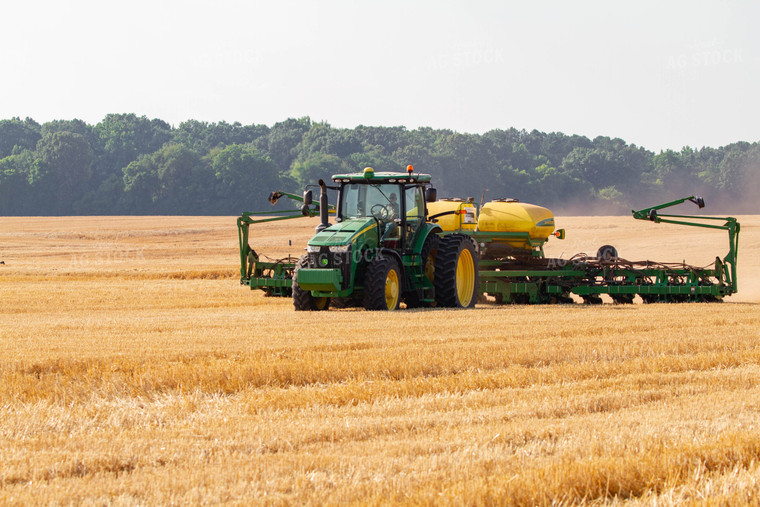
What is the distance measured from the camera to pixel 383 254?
14773 mm

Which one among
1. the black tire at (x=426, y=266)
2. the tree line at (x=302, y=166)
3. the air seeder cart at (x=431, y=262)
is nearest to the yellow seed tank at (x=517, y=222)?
the air seeder cart at (x=431, y=262)

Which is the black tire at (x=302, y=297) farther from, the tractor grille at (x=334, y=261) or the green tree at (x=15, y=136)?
the green tree at (x=15, y=136)

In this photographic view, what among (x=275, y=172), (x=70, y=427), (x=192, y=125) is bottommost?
(x=70, y=427)

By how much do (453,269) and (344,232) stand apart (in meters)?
1.96

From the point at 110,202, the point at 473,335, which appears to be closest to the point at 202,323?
the point at 473,335

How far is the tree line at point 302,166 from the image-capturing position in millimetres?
79062

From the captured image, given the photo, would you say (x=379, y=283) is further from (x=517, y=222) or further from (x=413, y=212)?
(x=517, y=222)

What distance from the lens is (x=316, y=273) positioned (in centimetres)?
1404

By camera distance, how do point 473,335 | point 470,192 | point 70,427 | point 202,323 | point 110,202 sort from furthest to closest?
point 470,192
point 110,202
point 202,323
point 473,335
point 70,427

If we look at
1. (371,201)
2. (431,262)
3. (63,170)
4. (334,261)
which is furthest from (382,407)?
(63,170)

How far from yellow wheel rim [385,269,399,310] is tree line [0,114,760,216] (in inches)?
2531

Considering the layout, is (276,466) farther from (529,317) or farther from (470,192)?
(470,192)

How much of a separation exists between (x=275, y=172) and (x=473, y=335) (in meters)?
71.7
